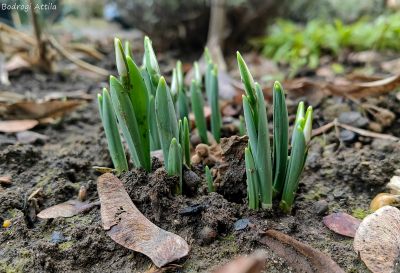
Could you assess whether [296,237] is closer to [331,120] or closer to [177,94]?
[177,94]

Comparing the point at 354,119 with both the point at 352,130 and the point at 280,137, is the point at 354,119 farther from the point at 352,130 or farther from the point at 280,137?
the point at 280,137

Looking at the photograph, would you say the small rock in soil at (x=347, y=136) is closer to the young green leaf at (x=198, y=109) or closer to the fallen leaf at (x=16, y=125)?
the young green leaf at (x=198, y=109)

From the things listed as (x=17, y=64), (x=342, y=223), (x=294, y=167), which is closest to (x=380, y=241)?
(x=342, y=223)

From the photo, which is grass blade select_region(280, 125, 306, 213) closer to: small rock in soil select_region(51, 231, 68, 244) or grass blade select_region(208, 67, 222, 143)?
grass blade select_region(208, 67, 222, 143)

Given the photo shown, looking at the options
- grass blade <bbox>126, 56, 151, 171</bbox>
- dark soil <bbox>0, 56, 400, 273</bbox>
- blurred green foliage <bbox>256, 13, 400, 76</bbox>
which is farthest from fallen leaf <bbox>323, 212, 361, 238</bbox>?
blurred green foliage <bbox>256, 13, 400, 76</bbox>

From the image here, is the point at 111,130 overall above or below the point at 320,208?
above
